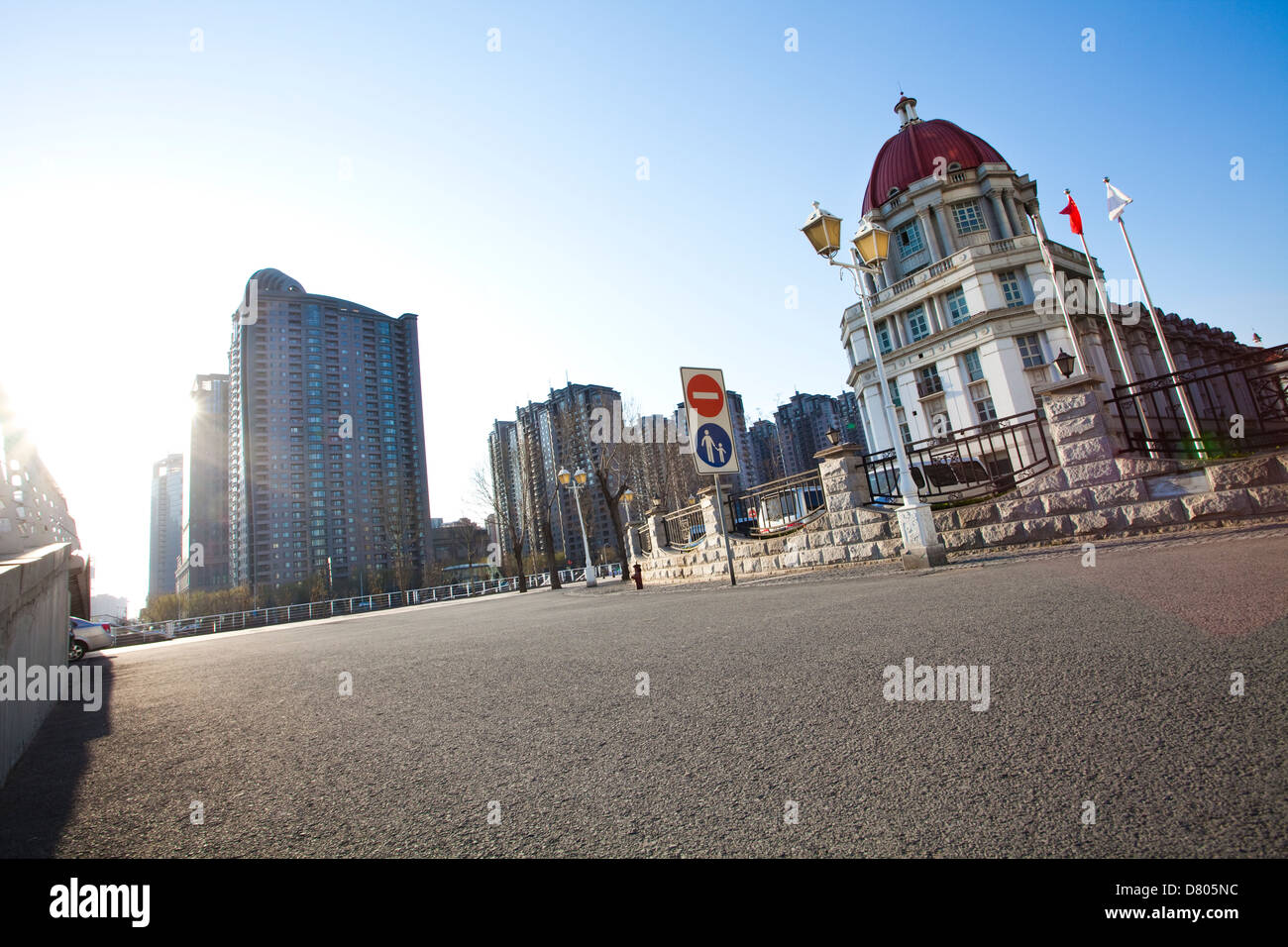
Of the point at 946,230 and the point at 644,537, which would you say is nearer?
the point at 644,537

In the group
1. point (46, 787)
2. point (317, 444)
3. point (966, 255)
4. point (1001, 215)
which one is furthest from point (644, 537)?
point (317, 444)

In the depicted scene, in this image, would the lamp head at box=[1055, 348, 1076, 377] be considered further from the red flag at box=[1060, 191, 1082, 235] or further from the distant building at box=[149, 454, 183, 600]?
the distant building at box=[149, 454, 183, 600]

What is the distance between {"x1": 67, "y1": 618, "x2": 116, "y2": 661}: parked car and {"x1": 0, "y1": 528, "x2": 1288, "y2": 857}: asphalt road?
1294cm

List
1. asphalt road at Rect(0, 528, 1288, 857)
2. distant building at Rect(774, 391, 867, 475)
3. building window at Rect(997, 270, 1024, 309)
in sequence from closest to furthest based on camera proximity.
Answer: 1. asphalt road at Rect(0, 528, 1288, 857)
2. building window at Rect(997, 270, 1024, 309)
3. distant building at Rect(774, 391, 867, 475)

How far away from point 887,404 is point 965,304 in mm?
28165

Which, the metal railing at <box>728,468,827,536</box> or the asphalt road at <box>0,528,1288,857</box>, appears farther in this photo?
the metal railing at <box>728,468,827,536</box>

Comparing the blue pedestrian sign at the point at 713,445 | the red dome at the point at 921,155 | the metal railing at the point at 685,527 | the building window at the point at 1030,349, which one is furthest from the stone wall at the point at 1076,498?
the red dome at the point at 921,155

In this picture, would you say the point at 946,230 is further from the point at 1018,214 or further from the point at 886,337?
the point at 886,337

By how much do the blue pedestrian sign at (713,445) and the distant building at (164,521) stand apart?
17163cm

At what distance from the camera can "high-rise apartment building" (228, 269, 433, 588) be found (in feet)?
245

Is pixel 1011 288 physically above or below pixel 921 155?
below

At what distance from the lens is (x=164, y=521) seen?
145m

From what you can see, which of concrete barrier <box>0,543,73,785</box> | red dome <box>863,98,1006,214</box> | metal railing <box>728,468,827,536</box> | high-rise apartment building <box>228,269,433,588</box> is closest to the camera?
concrete barrier <box>0,543,73,785</box>

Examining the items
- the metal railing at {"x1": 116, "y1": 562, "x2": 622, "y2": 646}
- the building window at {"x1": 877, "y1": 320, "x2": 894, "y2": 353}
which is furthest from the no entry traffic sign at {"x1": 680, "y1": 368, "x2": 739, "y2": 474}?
the building window at {"x1": 877, "y1": 320, "x2": 894, "y2": 353}
